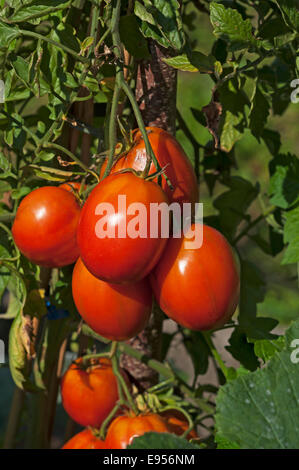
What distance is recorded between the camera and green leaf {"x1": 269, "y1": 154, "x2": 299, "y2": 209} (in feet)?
2.93

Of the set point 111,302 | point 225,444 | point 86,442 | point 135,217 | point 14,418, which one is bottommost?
point 14,418

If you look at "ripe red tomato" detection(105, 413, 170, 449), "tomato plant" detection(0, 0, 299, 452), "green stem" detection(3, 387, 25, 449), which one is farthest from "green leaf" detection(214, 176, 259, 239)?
"green stem" detection(3, 387, 25, 449)

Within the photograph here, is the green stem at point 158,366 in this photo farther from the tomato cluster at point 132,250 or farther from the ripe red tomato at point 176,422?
the tomato cluster at point 132,250

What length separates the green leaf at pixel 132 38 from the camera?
72 cm

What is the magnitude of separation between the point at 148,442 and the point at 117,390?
14.2 inches

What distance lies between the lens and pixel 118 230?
58 centimetres

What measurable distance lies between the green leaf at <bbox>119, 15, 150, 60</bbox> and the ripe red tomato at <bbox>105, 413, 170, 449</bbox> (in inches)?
16.4

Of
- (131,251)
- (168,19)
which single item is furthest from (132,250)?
(168,19)

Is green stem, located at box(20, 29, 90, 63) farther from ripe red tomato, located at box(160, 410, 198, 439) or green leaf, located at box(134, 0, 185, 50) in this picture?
ripe red tomato, located at box(160, 410, 198, 439)

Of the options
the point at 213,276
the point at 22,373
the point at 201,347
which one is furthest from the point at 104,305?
the point at 201,347

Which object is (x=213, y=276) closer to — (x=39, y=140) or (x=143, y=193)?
(x=143, y=193)

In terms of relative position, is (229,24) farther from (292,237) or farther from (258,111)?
(292,237)

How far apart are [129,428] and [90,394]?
0.37 feet

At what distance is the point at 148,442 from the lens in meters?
0.53
